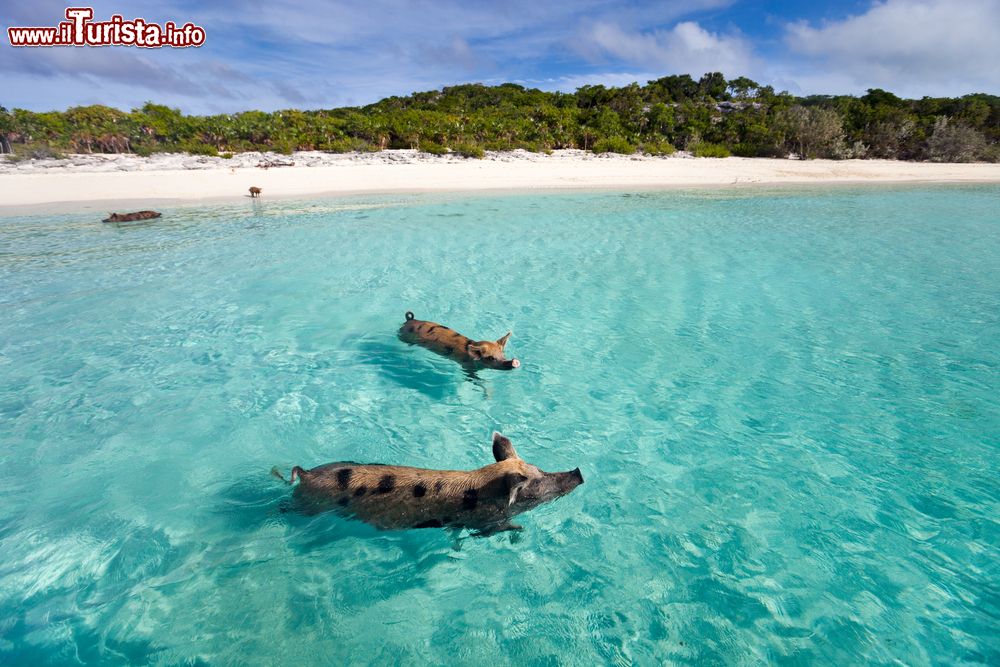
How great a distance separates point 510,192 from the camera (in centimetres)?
3062

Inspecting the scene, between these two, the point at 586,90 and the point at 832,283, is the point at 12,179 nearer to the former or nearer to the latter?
the point at 832,283

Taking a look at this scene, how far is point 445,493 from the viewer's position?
3.97m

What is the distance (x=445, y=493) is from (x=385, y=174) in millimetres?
34627

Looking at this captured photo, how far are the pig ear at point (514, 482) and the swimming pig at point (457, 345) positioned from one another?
8.06 ft

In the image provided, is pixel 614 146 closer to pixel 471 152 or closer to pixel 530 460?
pixel 471 152

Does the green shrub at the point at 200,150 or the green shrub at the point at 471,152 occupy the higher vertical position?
the green shrub at the point at 471,152

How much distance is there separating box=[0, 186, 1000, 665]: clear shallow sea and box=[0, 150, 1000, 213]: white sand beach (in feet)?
67.2

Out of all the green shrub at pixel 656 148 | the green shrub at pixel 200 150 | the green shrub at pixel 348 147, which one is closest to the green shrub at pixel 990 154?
the green shrub at pixel 656 148

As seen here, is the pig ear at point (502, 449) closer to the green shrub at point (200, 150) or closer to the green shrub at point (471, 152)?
the green shrub at point (471, 152)

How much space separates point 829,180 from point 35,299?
1783 inches

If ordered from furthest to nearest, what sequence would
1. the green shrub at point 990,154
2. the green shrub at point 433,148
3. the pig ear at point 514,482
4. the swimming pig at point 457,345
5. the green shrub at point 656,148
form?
1. the green shrub at point 656,148
2. the green shrub at point 990,154
3. the green shrub at point 433,148
4. the swimming pig at point 457,345
5. the pig ear at point 514,482

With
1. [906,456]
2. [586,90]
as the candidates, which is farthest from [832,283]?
[586,90]

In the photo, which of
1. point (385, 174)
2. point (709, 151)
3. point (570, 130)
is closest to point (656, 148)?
point (709, 151)

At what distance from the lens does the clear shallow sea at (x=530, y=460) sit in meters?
3.54
